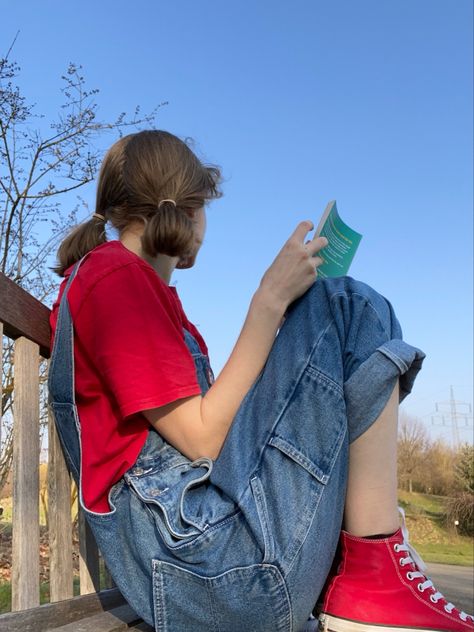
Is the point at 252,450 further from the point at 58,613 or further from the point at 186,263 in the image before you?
the point at 186,263

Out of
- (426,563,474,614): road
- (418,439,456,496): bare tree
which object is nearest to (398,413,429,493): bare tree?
(418,439,456,496): bare tree

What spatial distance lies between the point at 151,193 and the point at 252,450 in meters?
0.80

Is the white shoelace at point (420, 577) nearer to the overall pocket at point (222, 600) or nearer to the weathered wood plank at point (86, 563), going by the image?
the overall pocket at point (222, 600)

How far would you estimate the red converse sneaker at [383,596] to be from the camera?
1.27m

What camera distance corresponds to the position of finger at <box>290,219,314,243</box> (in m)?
1.56

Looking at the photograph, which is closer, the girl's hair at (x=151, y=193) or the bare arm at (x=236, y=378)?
the bare arm at (x=236, y=378)

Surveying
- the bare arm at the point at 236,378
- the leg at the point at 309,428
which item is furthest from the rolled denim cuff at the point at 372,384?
the bare arm at the point at 236,378

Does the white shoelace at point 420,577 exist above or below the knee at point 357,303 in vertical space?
below

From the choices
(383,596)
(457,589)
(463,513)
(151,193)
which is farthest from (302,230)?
(463,513)

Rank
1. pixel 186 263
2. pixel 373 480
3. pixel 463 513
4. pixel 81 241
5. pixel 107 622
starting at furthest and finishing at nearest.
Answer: pixel 463 513 < pixel 186 263 < pixel 81 241 < pixel 107 622 < pixel 373 480

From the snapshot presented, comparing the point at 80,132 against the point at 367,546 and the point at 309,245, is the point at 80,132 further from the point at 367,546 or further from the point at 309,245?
the point at 367,546

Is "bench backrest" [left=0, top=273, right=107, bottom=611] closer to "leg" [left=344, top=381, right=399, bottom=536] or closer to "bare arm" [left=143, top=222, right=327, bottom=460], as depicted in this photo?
"bare arm" [left=143, top=222, right=327, bottom=460]

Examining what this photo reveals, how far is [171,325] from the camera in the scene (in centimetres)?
149

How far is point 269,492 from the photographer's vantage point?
4.21ft
